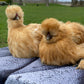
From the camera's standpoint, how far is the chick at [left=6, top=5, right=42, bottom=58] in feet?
6.75

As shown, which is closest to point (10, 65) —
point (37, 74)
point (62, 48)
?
point (37, 74)

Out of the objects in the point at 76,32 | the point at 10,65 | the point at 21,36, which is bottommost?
the point at 10,65

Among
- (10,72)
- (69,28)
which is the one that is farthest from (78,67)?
(10,72)

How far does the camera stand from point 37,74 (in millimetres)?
1646

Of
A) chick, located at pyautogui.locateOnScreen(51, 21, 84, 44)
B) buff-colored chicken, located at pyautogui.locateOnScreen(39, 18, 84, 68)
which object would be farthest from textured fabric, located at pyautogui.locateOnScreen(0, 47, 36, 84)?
chick, located at pyautogui.locateOnScreen(51, 21, 84, 44)

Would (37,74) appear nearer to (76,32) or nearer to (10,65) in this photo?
(10,65)

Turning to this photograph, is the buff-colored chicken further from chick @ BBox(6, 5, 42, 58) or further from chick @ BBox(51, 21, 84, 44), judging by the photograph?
chick @ BBox(6, 5, 42, 58)

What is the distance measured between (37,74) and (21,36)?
0.57 m

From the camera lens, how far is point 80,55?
67.9 inches

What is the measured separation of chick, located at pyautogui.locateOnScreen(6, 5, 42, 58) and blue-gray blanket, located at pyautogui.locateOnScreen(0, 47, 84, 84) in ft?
0.46

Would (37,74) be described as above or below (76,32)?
below

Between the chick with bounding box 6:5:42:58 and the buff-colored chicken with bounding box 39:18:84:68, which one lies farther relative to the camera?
the chick with bounding box 6:5:42:58

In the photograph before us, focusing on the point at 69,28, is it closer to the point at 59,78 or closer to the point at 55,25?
the point at 55,25

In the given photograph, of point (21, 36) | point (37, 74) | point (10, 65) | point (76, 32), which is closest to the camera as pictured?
point (37, 74)
